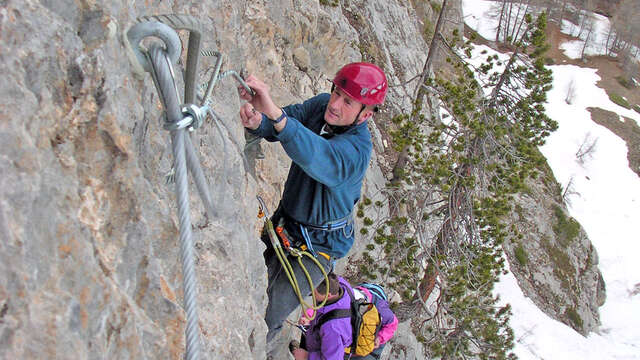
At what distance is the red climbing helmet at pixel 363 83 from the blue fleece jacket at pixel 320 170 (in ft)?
0.66

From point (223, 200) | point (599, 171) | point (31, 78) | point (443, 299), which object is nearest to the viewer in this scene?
point (31, 78)

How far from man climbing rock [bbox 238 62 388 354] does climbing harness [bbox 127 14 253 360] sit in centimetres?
102

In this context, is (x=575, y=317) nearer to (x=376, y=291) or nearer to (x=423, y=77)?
(x=423, y=77)

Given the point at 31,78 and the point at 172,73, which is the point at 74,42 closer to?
the point at 31,78

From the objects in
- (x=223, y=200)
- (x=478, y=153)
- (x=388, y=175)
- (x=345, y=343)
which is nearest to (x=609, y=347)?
(x=388, y=175)

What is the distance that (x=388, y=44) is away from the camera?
49.1 ft

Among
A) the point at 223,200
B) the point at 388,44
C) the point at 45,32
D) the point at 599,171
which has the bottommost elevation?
the point at 599,171

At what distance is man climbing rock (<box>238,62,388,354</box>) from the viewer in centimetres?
277

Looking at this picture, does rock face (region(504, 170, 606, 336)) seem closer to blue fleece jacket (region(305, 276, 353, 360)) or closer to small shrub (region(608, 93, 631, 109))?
blue fleece jacket (region(305, 276, 353, 360))

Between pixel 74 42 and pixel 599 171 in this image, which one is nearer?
pixel 74 42

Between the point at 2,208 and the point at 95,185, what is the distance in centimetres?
37

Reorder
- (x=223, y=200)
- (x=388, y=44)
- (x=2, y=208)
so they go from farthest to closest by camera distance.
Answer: (x=388, y=44) → (x=223, y=200) → (x=2, y=208)

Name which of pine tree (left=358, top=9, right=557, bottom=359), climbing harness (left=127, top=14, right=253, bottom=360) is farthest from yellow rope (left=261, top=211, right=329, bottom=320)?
pine tree (left=358, top=9, right=557, bottom=359)

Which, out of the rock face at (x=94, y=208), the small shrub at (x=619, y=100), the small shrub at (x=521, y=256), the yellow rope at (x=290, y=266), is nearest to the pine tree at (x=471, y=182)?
the yellow rope at (x=290, y=266)
